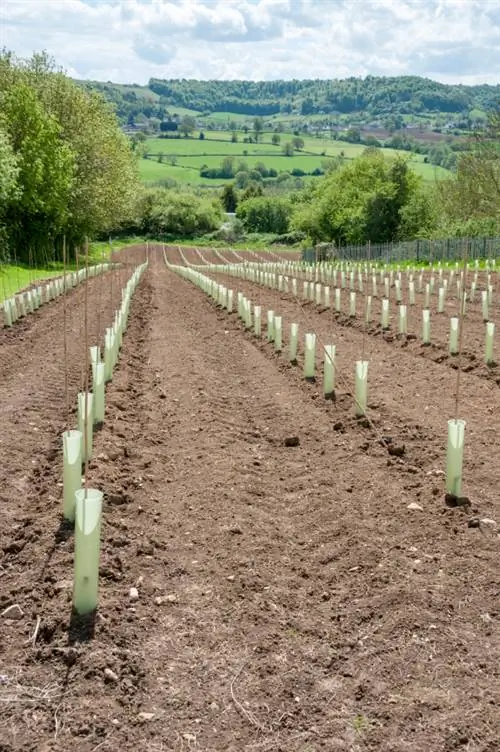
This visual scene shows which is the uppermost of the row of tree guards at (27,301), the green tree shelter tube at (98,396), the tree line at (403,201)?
the tree line at (403,201)

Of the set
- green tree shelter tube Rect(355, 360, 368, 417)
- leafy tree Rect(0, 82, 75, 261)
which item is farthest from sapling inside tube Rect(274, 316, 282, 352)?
leafy tree Rect(0, 82, 75, 261)

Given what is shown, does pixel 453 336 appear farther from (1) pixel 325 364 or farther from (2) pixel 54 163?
(2) pixel 54 163

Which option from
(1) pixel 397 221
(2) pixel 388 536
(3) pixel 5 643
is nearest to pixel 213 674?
(3) pixel 5 643

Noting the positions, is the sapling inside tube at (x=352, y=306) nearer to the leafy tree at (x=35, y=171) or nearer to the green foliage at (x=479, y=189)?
the leafy tree at (x=35, y=171)

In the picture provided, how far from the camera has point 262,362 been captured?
13031 mm

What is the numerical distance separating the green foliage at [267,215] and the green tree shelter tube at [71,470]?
104 m

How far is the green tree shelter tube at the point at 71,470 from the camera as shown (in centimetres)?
566

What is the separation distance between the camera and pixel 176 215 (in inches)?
4013

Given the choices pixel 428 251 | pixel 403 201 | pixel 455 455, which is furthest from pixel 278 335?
pixel 403 201

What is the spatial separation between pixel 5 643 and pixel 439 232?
50.8 meters

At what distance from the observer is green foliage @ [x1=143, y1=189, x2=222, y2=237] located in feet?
331

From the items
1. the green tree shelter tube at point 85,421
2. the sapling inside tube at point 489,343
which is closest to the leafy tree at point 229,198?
the sapling inside tube at point 489,343

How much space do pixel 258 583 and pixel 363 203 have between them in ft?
215

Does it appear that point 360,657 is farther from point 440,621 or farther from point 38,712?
point 38,712
